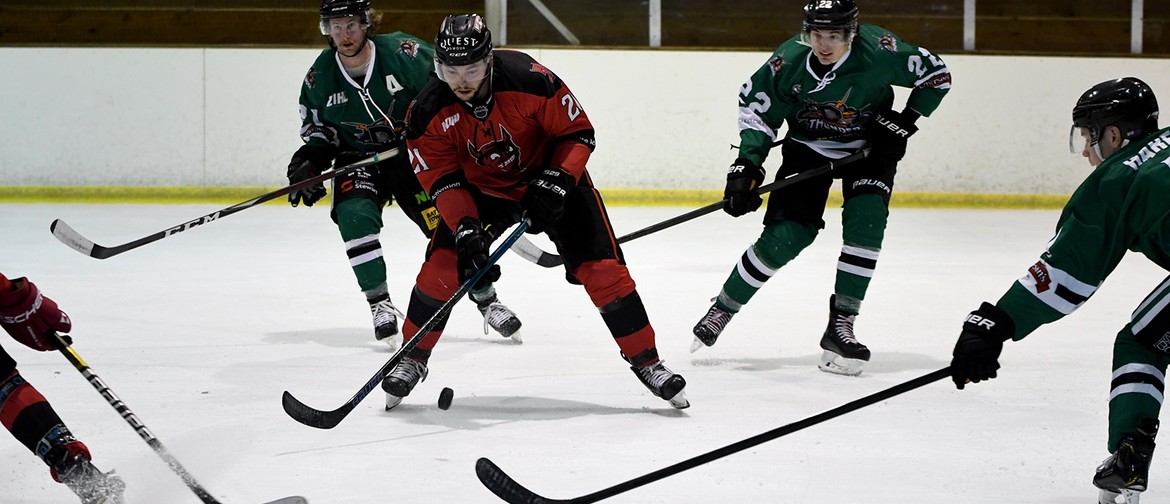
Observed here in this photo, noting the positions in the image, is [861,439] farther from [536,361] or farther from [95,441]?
[95,441]

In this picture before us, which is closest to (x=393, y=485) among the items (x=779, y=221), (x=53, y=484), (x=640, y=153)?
(x=53, y=484)

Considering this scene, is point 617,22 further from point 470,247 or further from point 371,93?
point 470,247

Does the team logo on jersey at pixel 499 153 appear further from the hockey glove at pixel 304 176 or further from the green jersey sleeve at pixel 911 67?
the green jersey sleeve at pixel 911 67

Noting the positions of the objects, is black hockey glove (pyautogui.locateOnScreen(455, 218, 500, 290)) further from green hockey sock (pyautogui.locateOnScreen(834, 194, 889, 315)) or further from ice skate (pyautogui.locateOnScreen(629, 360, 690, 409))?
green hockey sock (pyautogui.locateOnScreen(834, 194, 889, 315))

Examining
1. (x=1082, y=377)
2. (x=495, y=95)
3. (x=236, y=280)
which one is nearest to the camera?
(x=495, y=95)

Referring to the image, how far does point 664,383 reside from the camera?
9.51 feet

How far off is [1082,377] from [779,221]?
35.2 inches

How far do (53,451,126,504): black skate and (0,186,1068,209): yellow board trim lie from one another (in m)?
5.01

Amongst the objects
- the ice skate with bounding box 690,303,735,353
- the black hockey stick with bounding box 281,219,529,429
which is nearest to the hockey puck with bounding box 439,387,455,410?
the black hockey stick with bounding box 281,219,529,429

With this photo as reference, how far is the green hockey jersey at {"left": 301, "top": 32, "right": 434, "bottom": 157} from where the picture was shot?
386 cm

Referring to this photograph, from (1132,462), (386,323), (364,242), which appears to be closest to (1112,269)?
(1132,462)

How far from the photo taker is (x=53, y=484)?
2.36m

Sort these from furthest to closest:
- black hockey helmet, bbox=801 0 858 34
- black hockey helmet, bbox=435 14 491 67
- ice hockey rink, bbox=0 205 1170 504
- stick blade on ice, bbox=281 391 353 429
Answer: black hockey helmet, bbox=801 0 858 34
black hockey helmet, bbox=435 14 491 67
stick blade on ice, bbox=281 391 353 429
ice hockey rink, bbox=0 205 1170 504

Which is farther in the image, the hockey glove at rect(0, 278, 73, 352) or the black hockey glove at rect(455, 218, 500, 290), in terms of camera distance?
the black hockey glove at rect(455, 218, 500, 290)
